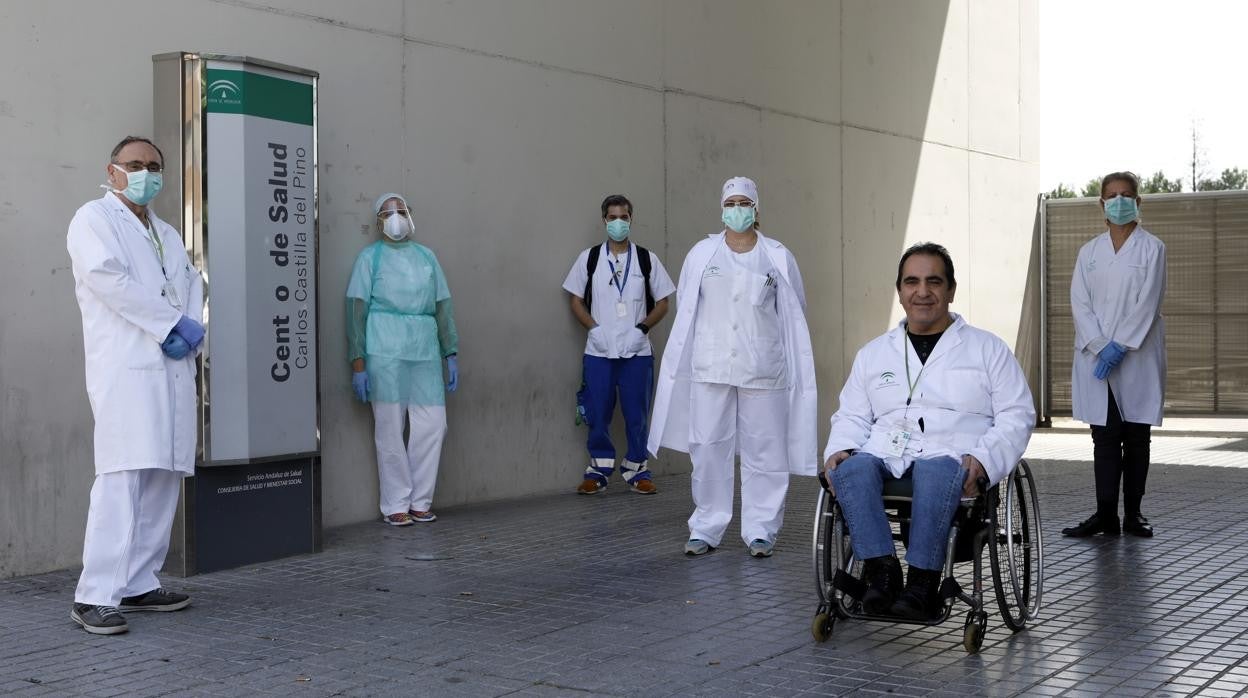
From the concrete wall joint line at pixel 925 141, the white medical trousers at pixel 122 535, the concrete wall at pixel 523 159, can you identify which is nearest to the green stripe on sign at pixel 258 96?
the concrete wall at pixel 523 159

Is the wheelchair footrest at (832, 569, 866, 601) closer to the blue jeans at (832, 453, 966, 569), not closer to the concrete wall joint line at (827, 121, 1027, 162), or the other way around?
the blue jeans at (832, 453, 966, 569)

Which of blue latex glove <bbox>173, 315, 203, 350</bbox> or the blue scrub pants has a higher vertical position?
blue latex glove <bbox>173, 315, 203, 350</bbox>

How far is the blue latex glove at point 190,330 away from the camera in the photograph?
592 cm

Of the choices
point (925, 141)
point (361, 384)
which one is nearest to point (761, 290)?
point (361, 384)

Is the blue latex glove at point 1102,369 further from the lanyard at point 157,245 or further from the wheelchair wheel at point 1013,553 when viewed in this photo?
the lanyard at point 157,245

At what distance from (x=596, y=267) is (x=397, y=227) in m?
1.99

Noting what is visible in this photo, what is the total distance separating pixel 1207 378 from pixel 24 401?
12.6 metres

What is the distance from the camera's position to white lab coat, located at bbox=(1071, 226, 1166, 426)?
25.9ft

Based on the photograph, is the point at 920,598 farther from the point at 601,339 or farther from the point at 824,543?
the point at 601,339

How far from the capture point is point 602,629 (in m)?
5.63

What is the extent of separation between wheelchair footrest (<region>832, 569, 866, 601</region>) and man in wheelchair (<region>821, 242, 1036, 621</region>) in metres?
0.04

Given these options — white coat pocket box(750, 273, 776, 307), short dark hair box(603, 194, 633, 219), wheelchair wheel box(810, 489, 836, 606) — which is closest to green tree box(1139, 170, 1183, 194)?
short dark hair box(603, 194, 633, 219)

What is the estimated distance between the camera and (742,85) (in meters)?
12.0

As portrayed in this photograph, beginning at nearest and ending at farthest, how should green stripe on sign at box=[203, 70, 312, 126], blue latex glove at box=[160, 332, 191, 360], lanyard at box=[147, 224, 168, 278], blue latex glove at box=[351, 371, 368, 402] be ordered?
blue latex glove at box=[160, 332, 191, 360] → lanyard at box=[147, 224, 168, 278] → green stripe on sign at box=[203, 70, 312, 126] → blue latex glove at box=[351, 371, 368, 402]
